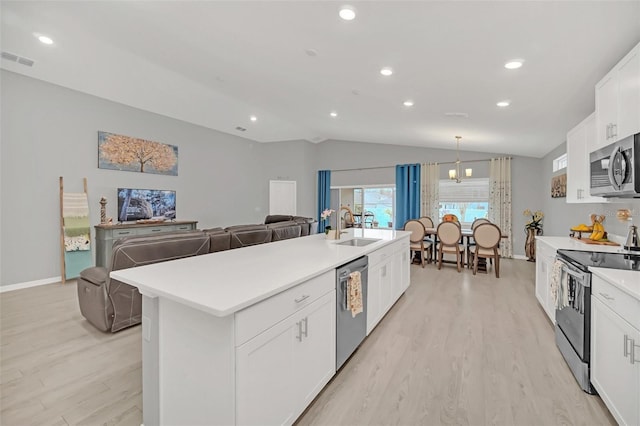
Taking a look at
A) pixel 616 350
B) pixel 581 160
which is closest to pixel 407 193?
pixel 581 160

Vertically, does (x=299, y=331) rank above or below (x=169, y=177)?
below

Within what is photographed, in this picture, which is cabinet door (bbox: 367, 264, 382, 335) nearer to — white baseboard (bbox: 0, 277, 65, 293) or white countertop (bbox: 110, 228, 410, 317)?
white countertop (bbox: 110, 228, 410, 317)

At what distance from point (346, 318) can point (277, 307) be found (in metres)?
0.94

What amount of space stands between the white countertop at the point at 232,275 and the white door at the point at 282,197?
6456 mm

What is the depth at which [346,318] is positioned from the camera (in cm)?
222

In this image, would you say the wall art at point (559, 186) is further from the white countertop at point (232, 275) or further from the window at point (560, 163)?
the white countertop at point (232, 275)

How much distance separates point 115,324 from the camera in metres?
2.82

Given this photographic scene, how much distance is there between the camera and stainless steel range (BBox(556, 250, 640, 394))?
1.97 m

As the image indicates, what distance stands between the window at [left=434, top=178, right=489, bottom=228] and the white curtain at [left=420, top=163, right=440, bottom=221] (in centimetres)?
18

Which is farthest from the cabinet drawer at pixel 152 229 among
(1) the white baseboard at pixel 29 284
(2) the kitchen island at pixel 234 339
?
(2) the kitchen island at pixel 234 339

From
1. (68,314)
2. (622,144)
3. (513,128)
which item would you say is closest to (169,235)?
(68,314)

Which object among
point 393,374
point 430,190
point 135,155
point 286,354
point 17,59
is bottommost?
point 393,374

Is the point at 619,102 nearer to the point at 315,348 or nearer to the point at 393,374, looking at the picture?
the point at 393,374

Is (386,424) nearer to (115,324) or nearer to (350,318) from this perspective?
(350,318)
